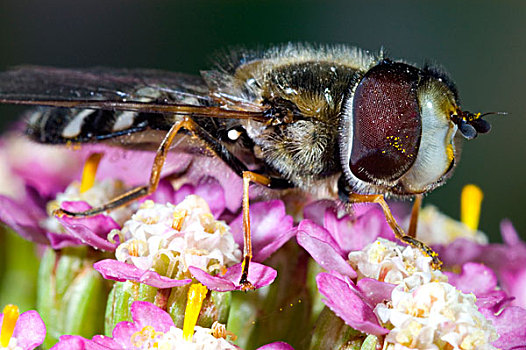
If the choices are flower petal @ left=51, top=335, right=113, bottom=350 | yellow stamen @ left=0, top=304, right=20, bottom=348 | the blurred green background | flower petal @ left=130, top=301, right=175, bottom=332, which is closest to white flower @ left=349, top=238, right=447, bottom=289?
flower petal @ left=130, top=301, right=175, bottom=332

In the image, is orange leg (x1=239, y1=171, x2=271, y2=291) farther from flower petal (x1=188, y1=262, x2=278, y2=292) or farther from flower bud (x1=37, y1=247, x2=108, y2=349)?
flower bud (x1=37, y1=247, x2=108, y2=349)

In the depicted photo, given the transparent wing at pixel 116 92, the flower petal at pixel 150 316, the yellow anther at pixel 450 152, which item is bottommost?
the flower petal at pixel 150 316

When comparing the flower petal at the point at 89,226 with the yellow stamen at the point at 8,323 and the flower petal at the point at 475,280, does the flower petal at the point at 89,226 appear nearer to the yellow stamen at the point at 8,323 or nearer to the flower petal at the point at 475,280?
the yellow stamen at the point at 8,323

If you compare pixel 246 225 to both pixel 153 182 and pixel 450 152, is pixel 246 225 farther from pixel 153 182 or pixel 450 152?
pixel 450 152

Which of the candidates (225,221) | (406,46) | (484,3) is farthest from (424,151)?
(484,3)

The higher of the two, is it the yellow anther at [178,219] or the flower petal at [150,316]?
the yellow anther at [178,219]

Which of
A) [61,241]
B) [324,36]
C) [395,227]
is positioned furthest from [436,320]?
[324,36]

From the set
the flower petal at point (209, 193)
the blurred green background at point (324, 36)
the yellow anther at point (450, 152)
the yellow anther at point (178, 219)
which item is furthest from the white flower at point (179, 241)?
the blurred green background at point (324, 36)
